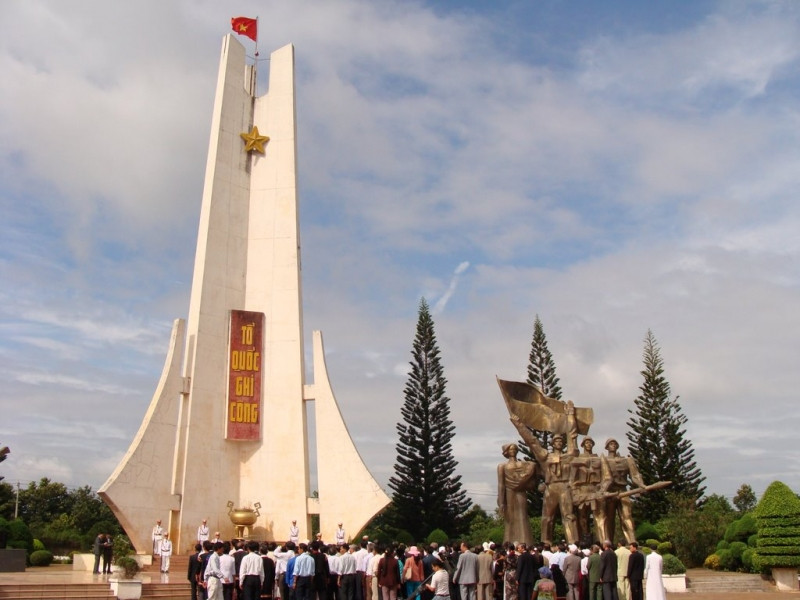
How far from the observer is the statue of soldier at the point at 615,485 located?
1367 cm

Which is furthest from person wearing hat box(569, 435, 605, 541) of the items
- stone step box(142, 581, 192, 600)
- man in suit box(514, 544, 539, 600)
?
stone step box(142, 581, 192, 600)

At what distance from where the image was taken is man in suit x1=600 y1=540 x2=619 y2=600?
30.0ft

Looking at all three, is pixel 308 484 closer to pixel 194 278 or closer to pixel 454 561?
pixel 194 278

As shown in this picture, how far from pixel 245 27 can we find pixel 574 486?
1431cm

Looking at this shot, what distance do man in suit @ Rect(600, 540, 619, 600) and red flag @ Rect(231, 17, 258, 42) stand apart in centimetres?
1655

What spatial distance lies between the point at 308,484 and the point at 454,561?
815cm

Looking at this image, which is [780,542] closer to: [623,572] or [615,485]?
[615,485]

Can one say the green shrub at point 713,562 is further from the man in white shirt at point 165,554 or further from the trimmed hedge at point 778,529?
the man in white shirt at point 165,554

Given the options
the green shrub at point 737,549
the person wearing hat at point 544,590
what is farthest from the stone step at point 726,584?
the person wearing hat at point 544,590

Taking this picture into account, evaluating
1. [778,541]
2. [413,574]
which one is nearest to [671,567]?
[778,541]

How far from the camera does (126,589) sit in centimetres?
1146

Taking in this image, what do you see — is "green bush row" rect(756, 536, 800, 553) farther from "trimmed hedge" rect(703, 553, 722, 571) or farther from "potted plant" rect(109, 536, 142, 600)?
"potted plant" rect(109, 536, 142, 600)

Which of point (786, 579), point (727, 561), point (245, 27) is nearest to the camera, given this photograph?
point (786, 579)

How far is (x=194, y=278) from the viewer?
18.5 meters
